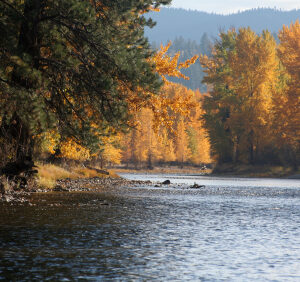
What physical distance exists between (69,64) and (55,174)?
1963 cm

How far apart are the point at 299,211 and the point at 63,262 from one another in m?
14.6

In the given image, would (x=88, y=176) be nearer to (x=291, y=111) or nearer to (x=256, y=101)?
(x=291, y=111)

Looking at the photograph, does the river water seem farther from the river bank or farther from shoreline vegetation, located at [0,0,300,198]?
the river bank

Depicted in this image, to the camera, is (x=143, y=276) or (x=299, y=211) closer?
(x=143, y=276)

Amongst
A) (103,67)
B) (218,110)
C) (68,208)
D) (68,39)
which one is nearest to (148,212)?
(68,208)

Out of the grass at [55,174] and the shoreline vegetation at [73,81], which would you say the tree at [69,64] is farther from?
the grass at [55,174]

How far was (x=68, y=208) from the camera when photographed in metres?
22.1

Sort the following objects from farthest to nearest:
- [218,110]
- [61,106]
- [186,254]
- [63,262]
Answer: [218,110], [61,106], [186,254], [63,262]

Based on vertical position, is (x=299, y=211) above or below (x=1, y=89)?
below

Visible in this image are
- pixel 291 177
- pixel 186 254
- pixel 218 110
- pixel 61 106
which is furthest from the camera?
pixel 218 110

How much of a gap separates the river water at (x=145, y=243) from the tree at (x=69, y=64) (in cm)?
407

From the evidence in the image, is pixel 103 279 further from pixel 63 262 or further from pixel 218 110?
pixel 218 110

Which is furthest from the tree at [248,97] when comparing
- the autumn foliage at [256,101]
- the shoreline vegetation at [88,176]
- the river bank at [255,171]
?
the shoreline vegetation at [88,176]

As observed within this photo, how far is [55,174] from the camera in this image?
42.2m
